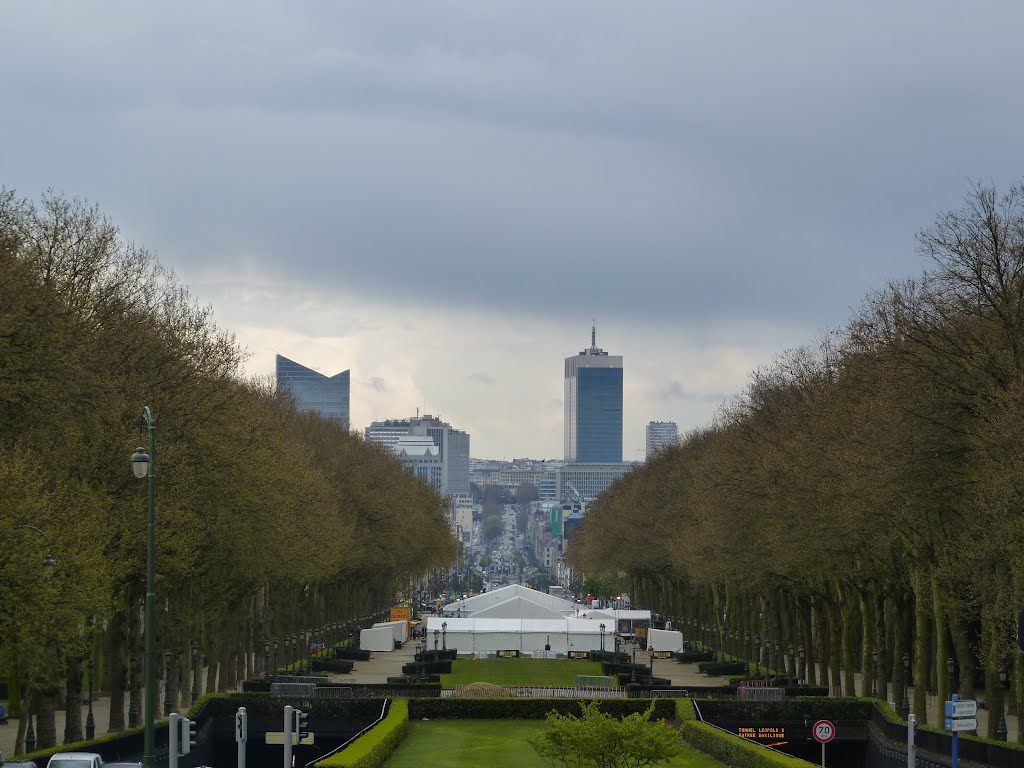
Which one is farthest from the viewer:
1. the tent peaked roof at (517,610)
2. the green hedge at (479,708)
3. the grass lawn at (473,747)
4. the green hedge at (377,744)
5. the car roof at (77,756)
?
the tent peaked roof at (517,610)

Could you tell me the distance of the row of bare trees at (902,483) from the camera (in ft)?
170


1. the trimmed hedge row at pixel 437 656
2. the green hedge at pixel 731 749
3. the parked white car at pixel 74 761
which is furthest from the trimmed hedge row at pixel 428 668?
the parked white car at pixel 74 761

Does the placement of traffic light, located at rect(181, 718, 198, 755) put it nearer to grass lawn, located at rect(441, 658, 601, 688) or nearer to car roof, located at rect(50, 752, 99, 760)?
car roof, located at rect(50, 752, 99, 760)

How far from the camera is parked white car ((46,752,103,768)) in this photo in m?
45.5

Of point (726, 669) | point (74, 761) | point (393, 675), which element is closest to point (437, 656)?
point (393, 675)

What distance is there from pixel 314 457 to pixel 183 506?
49923 mm

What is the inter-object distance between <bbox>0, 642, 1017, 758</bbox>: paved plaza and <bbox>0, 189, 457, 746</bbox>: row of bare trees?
2.84 metres

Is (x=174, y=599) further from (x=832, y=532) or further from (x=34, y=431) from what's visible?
(x=832, y=532)

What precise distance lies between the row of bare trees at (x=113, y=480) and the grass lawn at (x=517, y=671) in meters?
13.9

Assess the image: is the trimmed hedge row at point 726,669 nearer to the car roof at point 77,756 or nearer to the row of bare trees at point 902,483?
the row of bare trees at point 902,483

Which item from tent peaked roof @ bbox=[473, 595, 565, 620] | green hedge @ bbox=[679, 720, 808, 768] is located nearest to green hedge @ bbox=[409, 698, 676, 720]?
green hedge @ bbox=[679, 720, 808, 768]

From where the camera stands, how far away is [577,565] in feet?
588

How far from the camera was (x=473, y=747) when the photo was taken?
6244 cm

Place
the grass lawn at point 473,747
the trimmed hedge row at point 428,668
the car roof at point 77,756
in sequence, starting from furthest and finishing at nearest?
the trimmed hedge row at point 428,668 → the grass lawn at point 473,747 → the car roof at point 77,756
